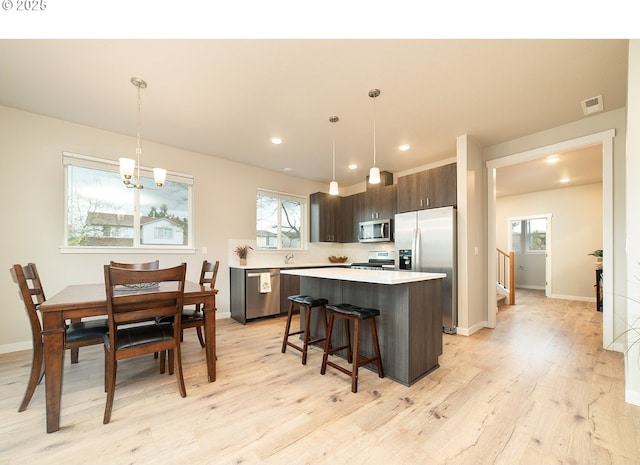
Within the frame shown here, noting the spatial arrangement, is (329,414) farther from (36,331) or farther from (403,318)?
(36,331)

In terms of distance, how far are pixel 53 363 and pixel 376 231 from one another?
4390 mm

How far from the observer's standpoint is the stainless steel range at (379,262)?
15.1ft

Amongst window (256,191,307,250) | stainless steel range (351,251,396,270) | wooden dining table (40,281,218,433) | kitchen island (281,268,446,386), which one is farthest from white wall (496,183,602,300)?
wooden dining table (40,281,218,433)

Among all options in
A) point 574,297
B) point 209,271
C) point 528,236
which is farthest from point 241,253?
point 528,236

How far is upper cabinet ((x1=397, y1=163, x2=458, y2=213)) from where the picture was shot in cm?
366

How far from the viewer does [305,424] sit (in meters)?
1.66

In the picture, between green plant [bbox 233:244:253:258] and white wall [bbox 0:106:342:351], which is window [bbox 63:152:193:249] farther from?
green plant [bbox 233:244:253:258]

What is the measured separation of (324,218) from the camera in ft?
18.0

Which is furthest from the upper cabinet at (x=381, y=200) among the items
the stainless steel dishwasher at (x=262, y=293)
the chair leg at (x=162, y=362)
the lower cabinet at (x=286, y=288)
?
the chair leg at (x=162, y=362)

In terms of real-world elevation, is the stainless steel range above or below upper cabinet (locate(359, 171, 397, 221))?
below

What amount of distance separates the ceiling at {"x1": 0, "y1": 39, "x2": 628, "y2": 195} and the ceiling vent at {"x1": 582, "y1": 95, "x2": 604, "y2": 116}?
6 centimetres

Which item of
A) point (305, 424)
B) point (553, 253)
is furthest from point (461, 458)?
point (553, 253)

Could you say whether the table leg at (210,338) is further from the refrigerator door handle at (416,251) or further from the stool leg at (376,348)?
the refrigerator door handle at (416,251)
